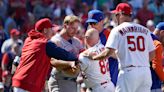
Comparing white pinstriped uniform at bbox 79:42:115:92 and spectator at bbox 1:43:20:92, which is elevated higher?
A: spectator at bbox 1:43:20:92

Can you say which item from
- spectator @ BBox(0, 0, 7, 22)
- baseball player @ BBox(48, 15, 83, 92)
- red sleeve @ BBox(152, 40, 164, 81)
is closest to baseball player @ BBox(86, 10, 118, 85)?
baseball player @ BBox(48, 15, 83, 92)

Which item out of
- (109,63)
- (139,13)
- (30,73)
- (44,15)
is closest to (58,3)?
(44,15)

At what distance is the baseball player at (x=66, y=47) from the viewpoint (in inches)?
432

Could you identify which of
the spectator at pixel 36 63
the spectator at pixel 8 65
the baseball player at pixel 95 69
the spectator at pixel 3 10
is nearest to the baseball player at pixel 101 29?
the baseball player at pixel 95 69

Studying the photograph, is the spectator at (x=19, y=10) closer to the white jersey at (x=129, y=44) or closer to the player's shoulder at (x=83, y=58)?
the player's shoulder at (x=83, y=58)

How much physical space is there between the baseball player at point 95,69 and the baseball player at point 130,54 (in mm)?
502

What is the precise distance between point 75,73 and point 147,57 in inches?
51.4

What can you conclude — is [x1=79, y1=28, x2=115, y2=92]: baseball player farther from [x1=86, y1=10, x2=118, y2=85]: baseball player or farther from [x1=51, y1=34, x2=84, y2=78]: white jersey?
[x1=86, y1=10, x2=118, y2=85]: baseball player

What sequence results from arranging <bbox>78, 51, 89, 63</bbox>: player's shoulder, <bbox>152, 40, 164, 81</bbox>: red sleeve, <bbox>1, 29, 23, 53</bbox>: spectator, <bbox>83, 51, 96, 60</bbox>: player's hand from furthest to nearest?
1. <bbox>1, 29, 23, 53</bbox>: spectator
2. <bbox>152, 40, 164, 81</bbox>: red sleeve
3. <bbox>78, 51, 89, 63</bbox>: player's shoulder
4. <bbox>83, 51, 96, 60</bbox>: player's hand

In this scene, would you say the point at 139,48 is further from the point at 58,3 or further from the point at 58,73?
the point at 58,3

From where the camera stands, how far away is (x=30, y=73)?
32.5ft

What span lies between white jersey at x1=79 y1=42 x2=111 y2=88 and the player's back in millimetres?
635

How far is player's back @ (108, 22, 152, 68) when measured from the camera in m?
9.73

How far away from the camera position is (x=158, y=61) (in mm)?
10664
